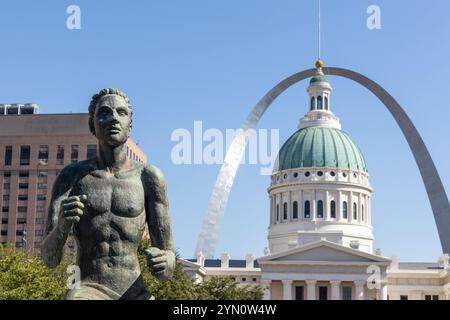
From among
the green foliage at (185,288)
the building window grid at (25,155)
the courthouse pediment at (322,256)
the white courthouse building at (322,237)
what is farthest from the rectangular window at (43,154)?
the green foliage at (185,288)

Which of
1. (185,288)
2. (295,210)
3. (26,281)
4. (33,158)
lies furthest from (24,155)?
(26,281)

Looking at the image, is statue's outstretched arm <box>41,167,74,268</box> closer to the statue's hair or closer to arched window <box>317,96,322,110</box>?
the statue's hair

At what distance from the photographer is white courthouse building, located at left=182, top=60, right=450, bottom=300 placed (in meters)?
104

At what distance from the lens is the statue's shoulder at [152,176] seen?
8570 millimetres

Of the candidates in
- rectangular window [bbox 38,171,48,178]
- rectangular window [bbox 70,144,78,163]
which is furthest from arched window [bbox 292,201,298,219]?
rectangular window [bbox 38,171,48,178]

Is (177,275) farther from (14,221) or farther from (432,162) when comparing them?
(14,221)

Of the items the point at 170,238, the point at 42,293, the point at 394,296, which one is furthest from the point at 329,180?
the point at 170,238

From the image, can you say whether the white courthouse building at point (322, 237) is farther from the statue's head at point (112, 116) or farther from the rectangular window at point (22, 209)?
the statue's head at point (112, 116)

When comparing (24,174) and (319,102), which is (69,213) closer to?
(24,174)

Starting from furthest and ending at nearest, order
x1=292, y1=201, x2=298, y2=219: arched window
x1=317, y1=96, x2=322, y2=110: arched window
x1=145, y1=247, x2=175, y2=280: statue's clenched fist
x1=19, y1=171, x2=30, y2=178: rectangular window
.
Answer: x1=317, y1=96, x2=322, y2=110: arched window → x1=292, y1=201, x2=298, y2=219: arched window → x1=19, y1=171, x2=30, y2=178: rectangular window → x1=145, y1=247, x2=175, y2=280: statue's clenched fist

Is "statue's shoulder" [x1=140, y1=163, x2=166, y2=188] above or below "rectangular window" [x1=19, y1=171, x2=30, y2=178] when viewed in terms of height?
below

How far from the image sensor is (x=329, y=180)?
121m

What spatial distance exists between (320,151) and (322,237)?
1403 centimetres
